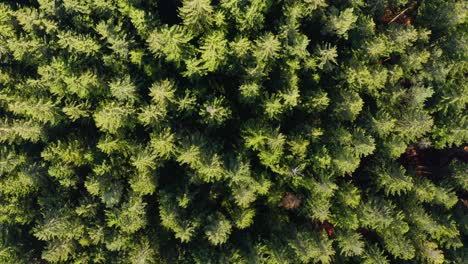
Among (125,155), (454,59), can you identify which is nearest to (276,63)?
(125,155)

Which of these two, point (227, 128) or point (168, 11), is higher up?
point (168, 11)

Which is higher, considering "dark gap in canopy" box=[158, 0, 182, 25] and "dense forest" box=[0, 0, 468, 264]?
"dark gap in canopy" box=[158, 0, 182, 25]

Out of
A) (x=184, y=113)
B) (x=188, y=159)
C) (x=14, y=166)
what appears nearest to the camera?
(x=188, y=159)

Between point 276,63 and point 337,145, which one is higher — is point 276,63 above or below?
above

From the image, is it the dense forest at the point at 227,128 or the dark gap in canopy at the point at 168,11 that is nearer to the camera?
the dense forest at the point at 227,128

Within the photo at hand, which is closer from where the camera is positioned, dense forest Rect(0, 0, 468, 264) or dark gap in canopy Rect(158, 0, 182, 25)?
dense forest Rect(0, 0, 468, 264)

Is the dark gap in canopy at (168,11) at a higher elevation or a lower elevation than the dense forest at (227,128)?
higher

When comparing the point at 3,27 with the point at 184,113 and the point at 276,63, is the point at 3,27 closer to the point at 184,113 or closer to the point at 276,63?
the point at 184,113

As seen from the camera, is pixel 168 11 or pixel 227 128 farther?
pixel 227 128
